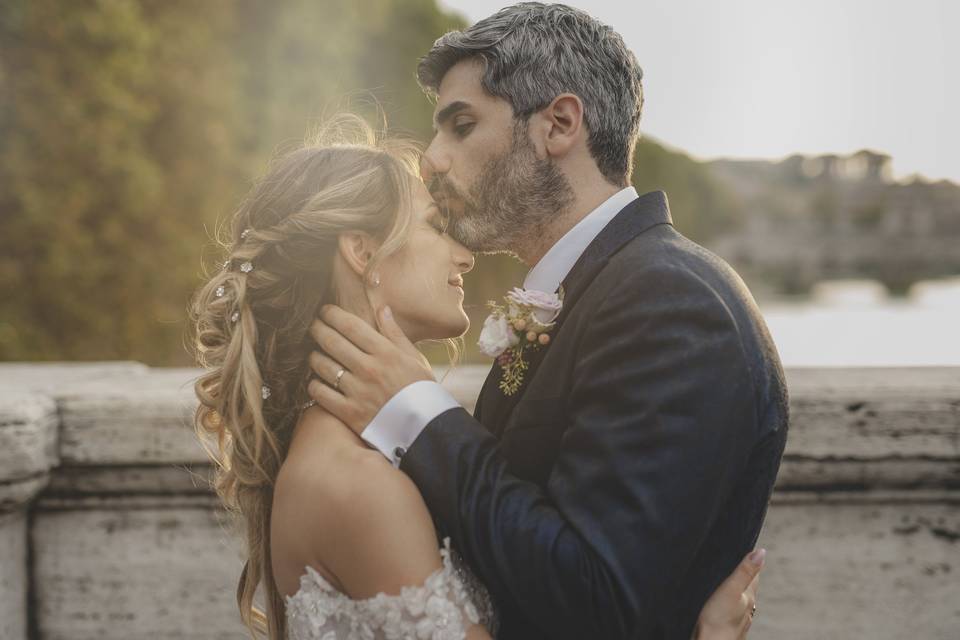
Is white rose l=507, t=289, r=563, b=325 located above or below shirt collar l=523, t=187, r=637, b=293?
below

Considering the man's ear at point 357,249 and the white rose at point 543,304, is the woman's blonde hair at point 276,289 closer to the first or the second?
the man's ear at point 357,249

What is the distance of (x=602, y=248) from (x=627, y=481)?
65cm

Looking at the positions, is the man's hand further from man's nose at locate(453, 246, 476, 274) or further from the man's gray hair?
the man's gray hair

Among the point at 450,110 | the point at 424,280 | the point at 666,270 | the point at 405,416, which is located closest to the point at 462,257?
the point at 424,280

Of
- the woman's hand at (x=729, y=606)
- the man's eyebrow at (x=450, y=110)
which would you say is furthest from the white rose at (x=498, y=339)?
the woman's hand at (x=729, y=606)

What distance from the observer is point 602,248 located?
2129 millimetres

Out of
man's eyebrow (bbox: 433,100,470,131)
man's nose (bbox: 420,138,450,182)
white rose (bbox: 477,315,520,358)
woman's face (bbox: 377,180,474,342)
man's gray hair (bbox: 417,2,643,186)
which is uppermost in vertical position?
man's gray hair (bbox: 417,2,643,186)

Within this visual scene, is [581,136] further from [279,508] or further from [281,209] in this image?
[279,508]

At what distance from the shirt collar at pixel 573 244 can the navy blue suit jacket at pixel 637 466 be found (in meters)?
0.36

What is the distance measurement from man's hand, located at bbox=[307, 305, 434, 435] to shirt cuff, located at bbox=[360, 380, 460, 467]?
0.03 metres

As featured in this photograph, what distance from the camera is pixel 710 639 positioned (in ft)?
6.55

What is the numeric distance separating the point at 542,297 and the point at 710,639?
34.1 inches

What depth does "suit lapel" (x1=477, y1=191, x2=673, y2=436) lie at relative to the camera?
2.11 m

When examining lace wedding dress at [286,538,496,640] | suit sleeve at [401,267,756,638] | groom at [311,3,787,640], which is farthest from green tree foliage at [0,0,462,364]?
suit sleeve at [401,267,756,638]
